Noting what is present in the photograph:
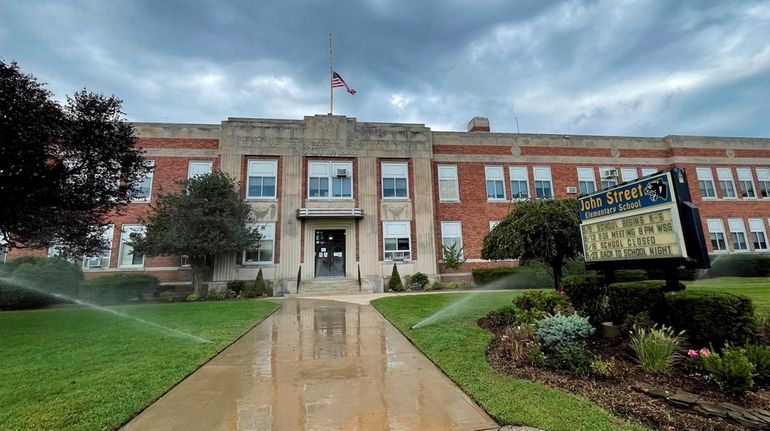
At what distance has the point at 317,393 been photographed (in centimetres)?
458

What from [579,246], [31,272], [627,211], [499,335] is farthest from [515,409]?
[31,272]

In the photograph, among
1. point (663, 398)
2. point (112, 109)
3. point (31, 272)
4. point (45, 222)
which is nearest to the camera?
point (663, 398)

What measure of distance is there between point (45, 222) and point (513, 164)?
2338cm

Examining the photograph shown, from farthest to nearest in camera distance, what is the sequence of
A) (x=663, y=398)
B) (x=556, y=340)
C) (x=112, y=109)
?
1. (x=112, y=109)
2. (x=556, y=340)
3. (x=663, y=398)

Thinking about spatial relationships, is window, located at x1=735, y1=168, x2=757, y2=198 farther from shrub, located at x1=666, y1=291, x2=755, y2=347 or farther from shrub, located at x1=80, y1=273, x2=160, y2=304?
shrub, located at x1=80, y1=273, x2=160, y2=304

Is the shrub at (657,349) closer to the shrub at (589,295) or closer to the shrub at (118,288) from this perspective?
the shrub at (589,295)

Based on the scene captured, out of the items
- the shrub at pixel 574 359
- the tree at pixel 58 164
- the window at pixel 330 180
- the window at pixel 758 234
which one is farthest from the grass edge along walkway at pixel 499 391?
the window at pixel 758 234

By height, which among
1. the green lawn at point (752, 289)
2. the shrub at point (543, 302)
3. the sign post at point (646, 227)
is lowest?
the green lawn at point (752, 289)

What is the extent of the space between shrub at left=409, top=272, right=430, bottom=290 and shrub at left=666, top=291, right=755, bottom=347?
15820 millimetres

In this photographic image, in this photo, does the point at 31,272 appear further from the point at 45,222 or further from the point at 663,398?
the point at 663,398

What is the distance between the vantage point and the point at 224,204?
60.5 feet

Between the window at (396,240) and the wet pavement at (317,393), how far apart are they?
14418 millimetres

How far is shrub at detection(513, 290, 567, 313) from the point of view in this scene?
25.4 ft

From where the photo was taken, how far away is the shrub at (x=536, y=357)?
539 cm
